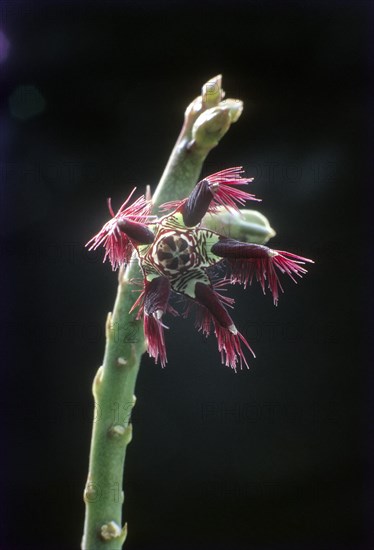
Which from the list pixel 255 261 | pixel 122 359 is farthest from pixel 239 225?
pixel 122 359

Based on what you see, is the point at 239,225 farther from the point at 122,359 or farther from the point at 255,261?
the point at 122,359

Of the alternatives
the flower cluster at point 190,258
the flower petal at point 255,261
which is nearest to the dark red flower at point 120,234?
the flower cluster at point 190,258

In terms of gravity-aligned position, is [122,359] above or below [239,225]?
below

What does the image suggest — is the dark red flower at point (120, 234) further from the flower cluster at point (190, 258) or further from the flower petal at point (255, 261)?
the flower petal at point (255, 261)

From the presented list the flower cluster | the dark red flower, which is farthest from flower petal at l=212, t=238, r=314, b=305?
the dark red flower

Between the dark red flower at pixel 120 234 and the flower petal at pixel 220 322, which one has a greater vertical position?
the dark red flower at pixel 120 234

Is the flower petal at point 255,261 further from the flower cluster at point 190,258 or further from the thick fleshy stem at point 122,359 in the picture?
the thick fleshy stem at point 122,359

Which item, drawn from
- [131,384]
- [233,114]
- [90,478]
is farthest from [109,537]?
[233,114]

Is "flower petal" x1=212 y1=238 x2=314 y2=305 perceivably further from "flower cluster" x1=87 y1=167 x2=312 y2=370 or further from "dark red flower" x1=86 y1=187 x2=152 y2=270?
"dark red flower" x1=86 y1=187 x2=152 y2=270
